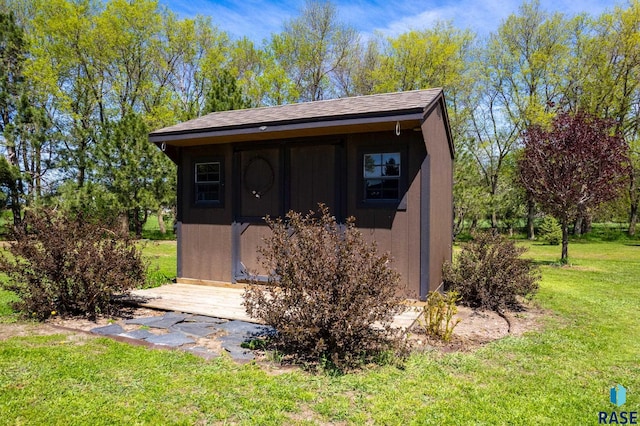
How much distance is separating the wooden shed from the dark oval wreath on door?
0.06 ft

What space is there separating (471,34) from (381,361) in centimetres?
2357

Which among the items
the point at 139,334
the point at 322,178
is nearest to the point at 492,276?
the point at 322,178

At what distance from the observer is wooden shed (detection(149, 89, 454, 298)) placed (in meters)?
5.75

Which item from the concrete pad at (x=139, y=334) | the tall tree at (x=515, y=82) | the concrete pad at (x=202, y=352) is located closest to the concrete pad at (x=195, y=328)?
the concrete pad at (x=139, y=334)

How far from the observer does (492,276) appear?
227 inches

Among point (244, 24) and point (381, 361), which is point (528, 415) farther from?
point (244, 24)

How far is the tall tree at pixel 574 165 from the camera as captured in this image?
397 inches

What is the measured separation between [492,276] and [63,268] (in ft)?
18.5

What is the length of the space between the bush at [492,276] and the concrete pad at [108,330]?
4538mm

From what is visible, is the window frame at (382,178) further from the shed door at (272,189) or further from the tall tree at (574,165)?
the tall tree at (574,165)

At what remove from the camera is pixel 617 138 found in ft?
33.5

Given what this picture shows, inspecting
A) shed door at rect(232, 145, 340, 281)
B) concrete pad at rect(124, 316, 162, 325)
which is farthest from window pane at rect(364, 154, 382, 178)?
concrete pad at rect(124, 316, 162, 325)

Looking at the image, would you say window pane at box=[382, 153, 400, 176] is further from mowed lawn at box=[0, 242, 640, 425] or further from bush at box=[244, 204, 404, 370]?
mowed lawn at box=[0, 242, 640, 425]

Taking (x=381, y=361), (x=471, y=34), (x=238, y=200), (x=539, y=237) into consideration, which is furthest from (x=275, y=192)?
(x=471, y=34)
